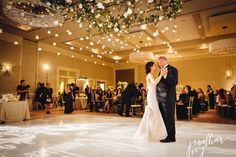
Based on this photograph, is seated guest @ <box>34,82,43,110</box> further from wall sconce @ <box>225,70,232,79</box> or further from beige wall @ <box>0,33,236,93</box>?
wall sconce @ <box>225,70,232,79</box>

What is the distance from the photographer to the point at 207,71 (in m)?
14.6

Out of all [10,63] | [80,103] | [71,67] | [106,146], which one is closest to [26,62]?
[10,63]

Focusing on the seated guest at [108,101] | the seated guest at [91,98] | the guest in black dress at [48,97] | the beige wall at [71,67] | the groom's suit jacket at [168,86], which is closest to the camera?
the groom's suit jacket at [168,86]

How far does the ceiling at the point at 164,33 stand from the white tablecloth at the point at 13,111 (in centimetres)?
357

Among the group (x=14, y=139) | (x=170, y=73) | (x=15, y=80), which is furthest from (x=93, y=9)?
(x=15, y=80)

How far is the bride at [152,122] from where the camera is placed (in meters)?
3.58

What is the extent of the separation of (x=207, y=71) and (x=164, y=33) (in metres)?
6.94

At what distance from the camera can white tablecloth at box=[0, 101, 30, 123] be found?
6.03 meters

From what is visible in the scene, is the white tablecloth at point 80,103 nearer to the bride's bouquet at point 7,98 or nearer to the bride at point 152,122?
the bride's bouquet at point 7,98

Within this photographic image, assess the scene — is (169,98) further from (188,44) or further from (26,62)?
(26,62)

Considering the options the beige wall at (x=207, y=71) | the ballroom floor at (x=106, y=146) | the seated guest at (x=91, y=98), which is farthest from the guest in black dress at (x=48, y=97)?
the beige wall at (x=207, y=71)

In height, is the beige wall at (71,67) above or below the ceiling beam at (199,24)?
below

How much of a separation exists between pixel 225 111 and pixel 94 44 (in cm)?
791

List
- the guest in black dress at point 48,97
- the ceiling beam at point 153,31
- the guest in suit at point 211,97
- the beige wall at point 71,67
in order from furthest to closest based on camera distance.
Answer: the guest in suit at point 211,97, the beige wall at point 71,67, the ceiling beam at point 153,31, the guest in black dress at point 48,97
